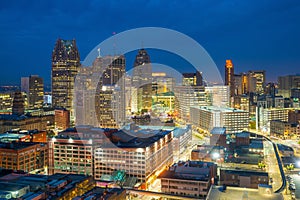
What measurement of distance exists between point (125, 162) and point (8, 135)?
5.37 m

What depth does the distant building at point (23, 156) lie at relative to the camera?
8211mm

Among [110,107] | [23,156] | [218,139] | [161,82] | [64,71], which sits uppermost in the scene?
[64,71]

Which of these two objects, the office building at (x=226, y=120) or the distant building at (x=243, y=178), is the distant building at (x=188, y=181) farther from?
the office building at (x=226, y=120)

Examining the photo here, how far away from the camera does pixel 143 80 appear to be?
26078 mm

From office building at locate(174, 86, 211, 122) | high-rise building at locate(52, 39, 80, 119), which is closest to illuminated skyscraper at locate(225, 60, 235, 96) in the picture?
office building at locate(174, 86, 211, 122)

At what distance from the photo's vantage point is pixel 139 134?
30.9 feet

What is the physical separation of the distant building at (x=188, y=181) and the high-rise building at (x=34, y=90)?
61.7ft

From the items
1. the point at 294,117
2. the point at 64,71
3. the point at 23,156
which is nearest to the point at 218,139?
the point at 23,156

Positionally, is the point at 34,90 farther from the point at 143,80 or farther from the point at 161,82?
the point at 161,82

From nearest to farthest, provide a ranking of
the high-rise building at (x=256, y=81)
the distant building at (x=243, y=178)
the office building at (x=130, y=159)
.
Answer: the distant building at (x=243, y=178), the office building at (x=130, y=159), the high-rise building at (x=256, y=81)

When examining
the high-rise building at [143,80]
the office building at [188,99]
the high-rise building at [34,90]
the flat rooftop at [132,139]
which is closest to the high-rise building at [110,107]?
the office building at [188,99]

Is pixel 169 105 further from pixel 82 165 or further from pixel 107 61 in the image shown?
pixel 82 165

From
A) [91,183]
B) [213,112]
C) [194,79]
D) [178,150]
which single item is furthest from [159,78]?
[91,183]

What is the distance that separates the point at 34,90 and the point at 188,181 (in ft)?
66.9
